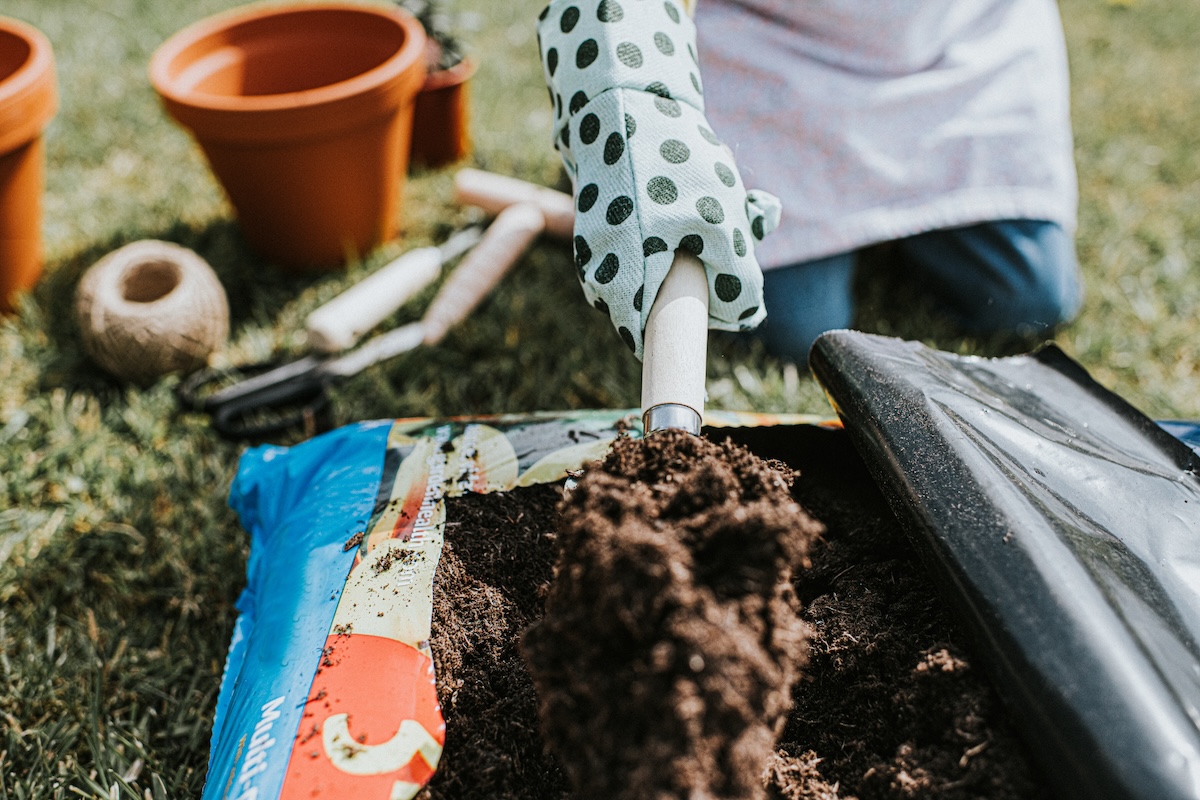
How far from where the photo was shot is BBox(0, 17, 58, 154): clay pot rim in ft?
5.30

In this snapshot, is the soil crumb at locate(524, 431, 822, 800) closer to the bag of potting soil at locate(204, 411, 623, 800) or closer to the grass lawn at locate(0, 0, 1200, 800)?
the bag of potting soil at locate(204, 411, 623, 800)

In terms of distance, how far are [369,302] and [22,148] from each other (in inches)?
31.2

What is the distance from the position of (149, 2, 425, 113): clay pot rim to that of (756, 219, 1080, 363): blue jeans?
940 mm

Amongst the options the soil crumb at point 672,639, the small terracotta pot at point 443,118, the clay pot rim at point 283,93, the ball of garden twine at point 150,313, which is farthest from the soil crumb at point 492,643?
the small terracotta pot at point 443,118

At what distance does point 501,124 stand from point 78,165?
1256mm

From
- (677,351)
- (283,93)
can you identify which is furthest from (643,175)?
(283,93)

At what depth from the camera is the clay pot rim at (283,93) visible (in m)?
1.69

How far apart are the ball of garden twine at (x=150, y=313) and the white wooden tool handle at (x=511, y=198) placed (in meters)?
0.66

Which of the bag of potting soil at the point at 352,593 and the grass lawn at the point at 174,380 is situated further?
the grass lawn at the point at 174,380

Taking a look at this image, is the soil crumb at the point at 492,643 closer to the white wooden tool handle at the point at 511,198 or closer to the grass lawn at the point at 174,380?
the grass lawn at the point at 174,380

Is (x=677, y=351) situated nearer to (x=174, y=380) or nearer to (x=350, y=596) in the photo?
(x=350, y=596)

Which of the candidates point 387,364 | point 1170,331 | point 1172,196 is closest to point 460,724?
point 387,364

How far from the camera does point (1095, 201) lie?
231 cm

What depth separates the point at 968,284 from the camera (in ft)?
6.07
